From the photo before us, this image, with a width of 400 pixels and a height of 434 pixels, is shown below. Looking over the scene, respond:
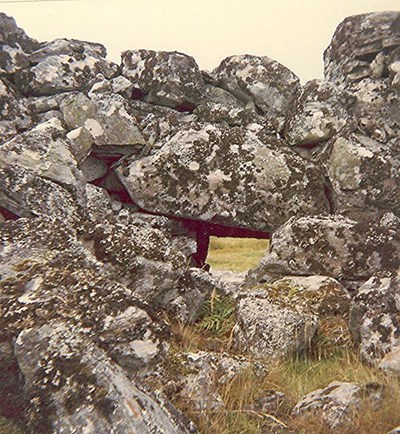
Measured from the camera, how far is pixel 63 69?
12.4 m

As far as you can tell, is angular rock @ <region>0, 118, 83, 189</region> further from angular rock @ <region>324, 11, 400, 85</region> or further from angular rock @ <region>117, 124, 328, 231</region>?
angular rock @ <region>324, 11, 400, 85</region>

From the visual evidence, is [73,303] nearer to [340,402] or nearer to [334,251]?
[340,402]

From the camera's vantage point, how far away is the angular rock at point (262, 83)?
41.7ft

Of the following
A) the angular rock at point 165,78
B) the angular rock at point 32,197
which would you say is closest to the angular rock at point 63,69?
the angular rock at point 165,78

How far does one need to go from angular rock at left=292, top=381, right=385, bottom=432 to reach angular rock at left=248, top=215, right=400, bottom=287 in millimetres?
4692

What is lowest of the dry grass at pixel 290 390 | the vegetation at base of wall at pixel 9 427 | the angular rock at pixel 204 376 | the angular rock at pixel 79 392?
the dry grass at pixel 290 390

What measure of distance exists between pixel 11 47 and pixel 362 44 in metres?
7.03

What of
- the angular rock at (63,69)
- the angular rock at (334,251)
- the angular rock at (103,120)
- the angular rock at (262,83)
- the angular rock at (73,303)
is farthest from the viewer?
the angular rock at (262,83)

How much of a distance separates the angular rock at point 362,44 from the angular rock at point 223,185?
2811 mm

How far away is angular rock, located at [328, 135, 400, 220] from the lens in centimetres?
1119

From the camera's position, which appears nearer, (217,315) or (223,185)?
(217,315)

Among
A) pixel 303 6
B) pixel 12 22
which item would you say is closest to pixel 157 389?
pixel 303 6

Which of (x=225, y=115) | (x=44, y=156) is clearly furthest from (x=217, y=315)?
(x=225, y=115)

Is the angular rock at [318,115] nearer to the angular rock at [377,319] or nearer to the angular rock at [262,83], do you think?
the angular rock at [262,83]
